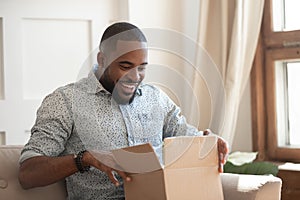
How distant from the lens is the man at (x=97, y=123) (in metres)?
1.88

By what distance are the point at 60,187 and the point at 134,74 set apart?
0.52m

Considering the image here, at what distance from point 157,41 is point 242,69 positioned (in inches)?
33.3

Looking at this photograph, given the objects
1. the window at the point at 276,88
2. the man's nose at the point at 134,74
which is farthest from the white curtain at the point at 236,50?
the man's nose at the point at 134,74

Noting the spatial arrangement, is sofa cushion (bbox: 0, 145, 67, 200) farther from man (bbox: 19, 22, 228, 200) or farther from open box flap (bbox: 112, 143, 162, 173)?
open box flap (bbox: 112, 143, 162, 173)

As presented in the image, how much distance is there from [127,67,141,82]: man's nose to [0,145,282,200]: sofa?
18.8 inches

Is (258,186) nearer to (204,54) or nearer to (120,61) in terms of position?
(120,61)

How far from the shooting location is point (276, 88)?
9.72 ft

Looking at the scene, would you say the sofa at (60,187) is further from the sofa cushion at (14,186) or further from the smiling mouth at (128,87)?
the smiling mouth at (128,87)

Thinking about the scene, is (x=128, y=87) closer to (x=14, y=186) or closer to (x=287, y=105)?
(x=14, y=186)

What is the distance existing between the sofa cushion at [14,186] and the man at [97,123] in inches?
2.5

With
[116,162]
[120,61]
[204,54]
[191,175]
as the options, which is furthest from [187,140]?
[204,54]

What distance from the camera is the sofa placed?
1924 mm

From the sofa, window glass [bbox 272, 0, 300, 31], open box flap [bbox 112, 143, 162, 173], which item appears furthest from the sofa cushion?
window glass [bbox 272, 0, 300, 31]

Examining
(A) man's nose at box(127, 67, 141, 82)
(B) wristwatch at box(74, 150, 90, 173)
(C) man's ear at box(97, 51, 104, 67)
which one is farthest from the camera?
(C) man's ear at box(97, 51, 104, 67)
